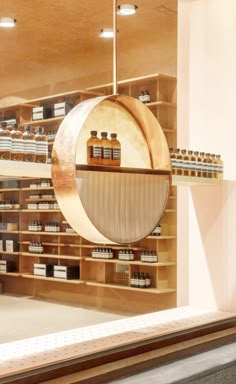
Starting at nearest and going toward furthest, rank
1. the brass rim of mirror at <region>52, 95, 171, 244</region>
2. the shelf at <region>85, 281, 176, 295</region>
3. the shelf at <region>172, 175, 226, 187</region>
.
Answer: the brass rim of mirror at <region>52, 95, 171, 244</region> < the shelf at <region>172, 175, 226, 187</region> < the shelf at <region>85, 281, 176, 295</region>

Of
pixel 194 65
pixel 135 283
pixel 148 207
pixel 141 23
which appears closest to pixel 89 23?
pixel 141 23

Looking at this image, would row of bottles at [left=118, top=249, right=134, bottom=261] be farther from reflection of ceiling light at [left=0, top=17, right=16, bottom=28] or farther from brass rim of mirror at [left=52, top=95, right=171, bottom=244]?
brass rim of mirror at [left=52, top=95, right=171, bottom=244]

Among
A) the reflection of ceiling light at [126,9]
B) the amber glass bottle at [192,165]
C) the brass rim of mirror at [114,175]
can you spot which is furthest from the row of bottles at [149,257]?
the brass rim of mirror at [114,175]

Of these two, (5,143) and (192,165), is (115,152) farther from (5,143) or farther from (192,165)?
(192,165)

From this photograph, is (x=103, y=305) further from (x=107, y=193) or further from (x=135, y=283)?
(x=107, y=193)

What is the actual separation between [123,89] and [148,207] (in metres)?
4.21

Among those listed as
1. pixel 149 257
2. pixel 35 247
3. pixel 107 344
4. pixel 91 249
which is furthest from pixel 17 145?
pixel 91 249

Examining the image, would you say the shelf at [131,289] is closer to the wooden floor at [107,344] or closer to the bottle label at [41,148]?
the wooden floor at [107,344]

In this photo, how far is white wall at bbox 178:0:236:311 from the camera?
3.15 meters

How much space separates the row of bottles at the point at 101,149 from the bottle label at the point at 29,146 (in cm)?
23

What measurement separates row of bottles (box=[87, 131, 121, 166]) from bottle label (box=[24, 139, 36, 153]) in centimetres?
23

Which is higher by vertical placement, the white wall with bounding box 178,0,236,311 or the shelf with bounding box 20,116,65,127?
the shelf with bounding box 20,116,65,127

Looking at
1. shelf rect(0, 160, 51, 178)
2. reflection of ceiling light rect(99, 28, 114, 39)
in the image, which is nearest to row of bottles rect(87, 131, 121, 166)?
shelf rect(0, 160, 51, 178)

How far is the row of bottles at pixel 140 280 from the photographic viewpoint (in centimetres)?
611
